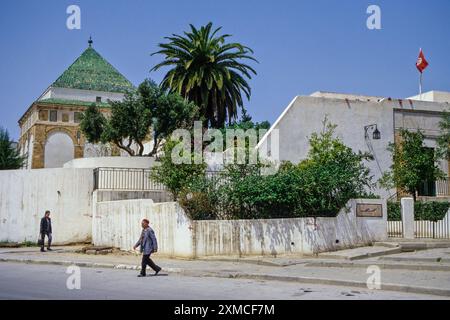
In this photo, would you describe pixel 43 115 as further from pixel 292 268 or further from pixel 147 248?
pixel 292 268

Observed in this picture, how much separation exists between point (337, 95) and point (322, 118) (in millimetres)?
5105

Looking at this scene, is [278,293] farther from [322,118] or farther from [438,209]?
[322,118]

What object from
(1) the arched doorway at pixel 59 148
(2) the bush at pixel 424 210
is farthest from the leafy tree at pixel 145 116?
(1) the arched doorway at pixel 59 148

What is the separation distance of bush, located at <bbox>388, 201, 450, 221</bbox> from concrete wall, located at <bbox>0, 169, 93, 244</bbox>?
13344 mm

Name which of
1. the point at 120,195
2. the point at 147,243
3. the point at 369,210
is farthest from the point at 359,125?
the point at 147,243

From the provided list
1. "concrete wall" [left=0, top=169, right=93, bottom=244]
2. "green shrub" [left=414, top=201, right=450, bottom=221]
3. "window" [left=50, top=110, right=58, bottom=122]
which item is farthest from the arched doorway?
"green shrub" [left=414, top=201, right=450, bottom=221]

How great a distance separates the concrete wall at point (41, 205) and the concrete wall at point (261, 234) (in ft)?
18.8

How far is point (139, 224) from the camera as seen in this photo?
21.3 m

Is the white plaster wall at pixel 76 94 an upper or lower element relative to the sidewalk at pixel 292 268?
upper

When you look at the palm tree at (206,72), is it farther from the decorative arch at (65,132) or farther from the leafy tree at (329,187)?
the decorative arch at (65,132)

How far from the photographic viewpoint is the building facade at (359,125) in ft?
88.0

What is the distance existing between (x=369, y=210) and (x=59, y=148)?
50.4 m

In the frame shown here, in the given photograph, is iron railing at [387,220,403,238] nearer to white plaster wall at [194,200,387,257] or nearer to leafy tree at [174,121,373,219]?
leafy tree at [174,121,373,219]
